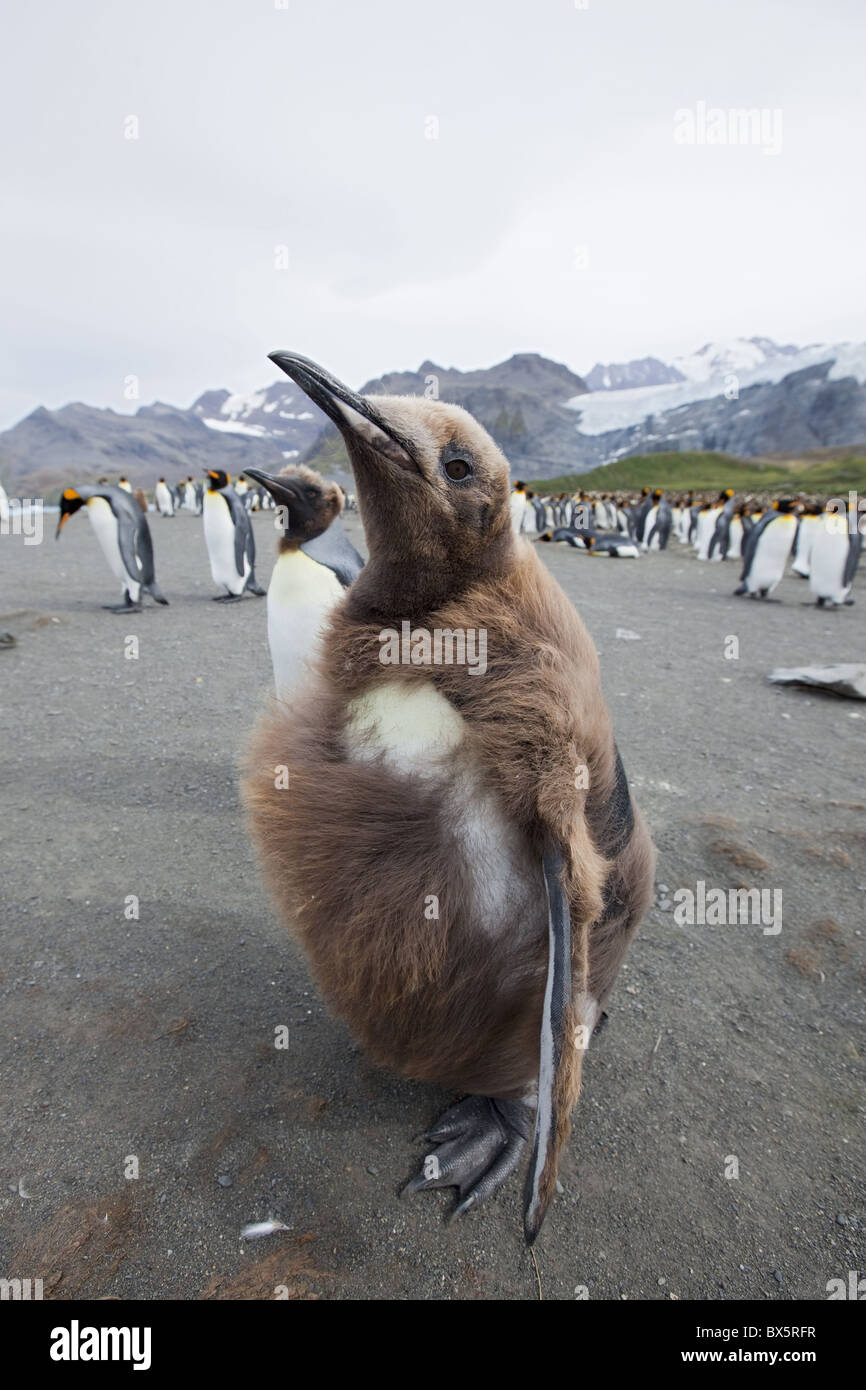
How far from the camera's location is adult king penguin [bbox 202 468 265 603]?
874 centimetres

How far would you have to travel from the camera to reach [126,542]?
7863 mm

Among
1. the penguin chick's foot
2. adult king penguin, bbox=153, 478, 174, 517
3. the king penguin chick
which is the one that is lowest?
the penguin chick's foot

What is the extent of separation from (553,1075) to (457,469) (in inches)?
41.1

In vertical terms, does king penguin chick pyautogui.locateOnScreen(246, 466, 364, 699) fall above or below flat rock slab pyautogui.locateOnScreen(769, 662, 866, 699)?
above

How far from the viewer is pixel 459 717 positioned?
1.24 m

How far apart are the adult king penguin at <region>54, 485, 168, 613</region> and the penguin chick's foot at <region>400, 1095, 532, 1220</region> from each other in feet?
23.5

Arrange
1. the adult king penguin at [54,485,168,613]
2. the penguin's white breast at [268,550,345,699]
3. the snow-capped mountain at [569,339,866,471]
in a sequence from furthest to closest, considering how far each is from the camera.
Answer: the snow-capped mountain at [569,339,866,471] → the adult king penguin at [54,485,168,613] → the penguin's white breast at [268,550,345,699]

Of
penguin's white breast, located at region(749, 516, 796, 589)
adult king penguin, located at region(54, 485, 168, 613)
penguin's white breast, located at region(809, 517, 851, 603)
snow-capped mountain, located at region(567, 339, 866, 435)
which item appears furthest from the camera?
snow-capped mountain, located at region(567, 339, 866, 435)

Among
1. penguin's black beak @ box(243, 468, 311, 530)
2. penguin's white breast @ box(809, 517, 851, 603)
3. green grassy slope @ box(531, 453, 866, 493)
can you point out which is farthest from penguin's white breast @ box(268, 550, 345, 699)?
green grassy slope @ box(531, 453, 866, 493)

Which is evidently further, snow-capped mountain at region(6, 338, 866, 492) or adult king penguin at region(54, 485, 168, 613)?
snow-capped mountain at region(6, 338, 866, 492)

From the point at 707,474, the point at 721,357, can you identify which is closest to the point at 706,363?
the point at 721,357

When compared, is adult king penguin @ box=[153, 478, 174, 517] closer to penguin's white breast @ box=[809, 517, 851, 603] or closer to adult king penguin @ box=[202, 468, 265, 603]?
adult king penguin @ box=[202, 468, 265, 603]
